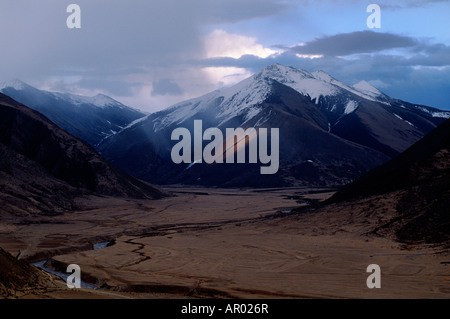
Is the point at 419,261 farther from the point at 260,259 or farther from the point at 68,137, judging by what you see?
the point at 68,137

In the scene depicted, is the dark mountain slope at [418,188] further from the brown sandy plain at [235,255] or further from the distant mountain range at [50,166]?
the distant mountain range at [50,166]

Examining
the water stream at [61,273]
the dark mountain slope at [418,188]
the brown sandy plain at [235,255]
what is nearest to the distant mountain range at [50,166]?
the brown sandy plain at [235,255]

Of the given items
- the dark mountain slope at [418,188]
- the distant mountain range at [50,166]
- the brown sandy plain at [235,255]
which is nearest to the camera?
the brown sandy plain at [235,255]

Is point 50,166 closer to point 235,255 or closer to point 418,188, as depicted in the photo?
point 235,255
